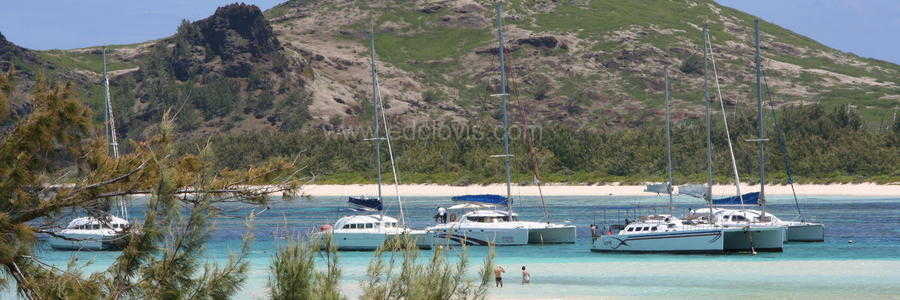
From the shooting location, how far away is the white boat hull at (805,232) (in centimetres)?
6316

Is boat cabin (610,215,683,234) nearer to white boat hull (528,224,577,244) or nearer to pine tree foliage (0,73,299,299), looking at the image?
white boat hull (528,224,577,244)

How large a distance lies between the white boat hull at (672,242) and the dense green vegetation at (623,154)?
63.1 meters

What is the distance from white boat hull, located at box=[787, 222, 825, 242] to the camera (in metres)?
63.2

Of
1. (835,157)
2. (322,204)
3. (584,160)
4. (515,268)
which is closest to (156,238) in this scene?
(515,268)

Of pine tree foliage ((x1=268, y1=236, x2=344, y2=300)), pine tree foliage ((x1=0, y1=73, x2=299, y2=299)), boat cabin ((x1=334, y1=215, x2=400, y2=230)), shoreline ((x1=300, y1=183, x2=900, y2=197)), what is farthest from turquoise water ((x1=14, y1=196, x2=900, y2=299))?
shoreline ((x1=300, y1=183, x2=900, y2=197))

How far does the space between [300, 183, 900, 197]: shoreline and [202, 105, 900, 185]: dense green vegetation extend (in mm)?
1693

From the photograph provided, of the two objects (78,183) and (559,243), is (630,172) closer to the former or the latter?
(559,243)

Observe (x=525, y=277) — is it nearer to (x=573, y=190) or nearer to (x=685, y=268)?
(x=685, y=268)

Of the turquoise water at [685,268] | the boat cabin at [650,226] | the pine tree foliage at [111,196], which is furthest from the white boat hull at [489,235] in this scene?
the pine tree foliage at [111,196]

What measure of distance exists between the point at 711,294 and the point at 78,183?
28.0 meters

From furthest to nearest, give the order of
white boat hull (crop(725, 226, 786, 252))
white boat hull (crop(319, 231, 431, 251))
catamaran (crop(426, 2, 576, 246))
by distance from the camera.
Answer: catamaran (crop(426, 2, 576, 246)), white boat hull (crop(319, 231, 431, 251)), white boat hull (crop(725, 226, 786, 252))

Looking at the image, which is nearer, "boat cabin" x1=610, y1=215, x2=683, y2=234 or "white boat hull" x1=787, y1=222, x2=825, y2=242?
"boat cabin" x1=610, y1=215, x2=683, y2=234

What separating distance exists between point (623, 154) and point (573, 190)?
10.8 m

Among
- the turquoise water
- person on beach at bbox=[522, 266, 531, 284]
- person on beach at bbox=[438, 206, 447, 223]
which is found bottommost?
the turquoise water
